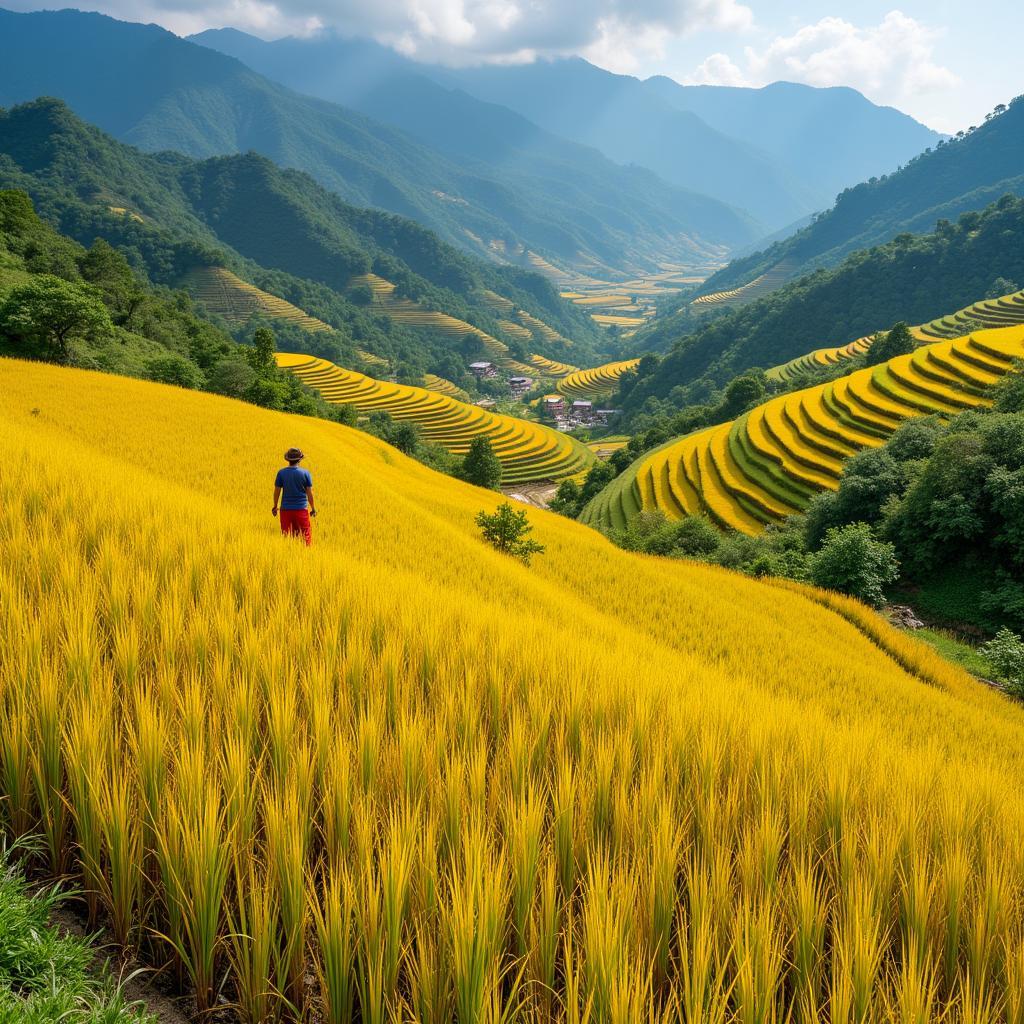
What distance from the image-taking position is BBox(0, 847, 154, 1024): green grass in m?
1.15

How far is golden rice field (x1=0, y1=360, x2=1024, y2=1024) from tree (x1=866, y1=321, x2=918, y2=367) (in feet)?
214

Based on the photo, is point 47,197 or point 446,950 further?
point 47,197

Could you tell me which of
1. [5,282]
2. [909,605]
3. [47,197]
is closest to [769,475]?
[909,605]

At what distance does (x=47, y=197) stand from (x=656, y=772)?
17694cm

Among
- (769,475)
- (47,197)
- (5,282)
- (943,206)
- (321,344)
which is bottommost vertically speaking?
(769,475)

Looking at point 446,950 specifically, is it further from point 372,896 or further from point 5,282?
point 5,282

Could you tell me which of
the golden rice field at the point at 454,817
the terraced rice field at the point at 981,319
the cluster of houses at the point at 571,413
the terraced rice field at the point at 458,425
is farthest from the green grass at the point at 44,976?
the cluster of houses at the point at 571,413

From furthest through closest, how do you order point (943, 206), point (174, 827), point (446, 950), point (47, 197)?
point (943, 206) → point (47, 197) → point (174, 827) → point (446, 950)

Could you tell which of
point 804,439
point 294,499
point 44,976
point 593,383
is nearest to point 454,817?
point 44,976

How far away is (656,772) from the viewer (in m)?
2.13

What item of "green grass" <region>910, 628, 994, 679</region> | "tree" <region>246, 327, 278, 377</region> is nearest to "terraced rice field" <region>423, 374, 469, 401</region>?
"tree" <region>246, 327, 278, 377</region>

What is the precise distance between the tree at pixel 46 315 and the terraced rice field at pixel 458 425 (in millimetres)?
48272

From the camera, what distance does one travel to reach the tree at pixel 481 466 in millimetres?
56906

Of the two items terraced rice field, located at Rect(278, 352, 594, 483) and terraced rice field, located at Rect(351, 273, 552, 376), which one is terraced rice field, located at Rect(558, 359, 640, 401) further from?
terraced rice field, located at Rect(278, 352, 594, 483)
